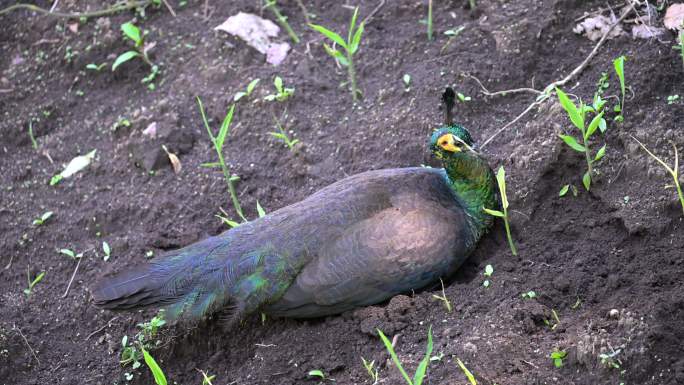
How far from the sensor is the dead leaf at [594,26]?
4766 millimetres

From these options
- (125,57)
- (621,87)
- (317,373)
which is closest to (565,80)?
(621,87)

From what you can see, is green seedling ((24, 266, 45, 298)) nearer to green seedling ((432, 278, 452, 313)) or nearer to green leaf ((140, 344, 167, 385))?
green leaf ((140, 344, 167, 385))

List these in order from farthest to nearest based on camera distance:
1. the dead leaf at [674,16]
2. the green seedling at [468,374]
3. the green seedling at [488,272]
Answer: the dead leaf at [674,16] → the green seedling at [488,272] → the green seedling at [468,374]

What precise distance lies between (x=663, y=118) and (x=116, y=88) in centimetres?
369

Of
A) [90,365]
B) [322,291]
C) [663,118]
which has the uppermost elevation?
[663,118]

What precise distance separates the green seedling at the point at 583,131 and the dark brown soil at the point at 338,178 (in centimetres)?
7

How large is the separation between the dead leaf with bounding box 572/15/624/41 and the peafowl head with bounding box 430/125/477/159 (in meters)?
1.22

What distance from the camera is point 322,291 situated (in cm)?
389

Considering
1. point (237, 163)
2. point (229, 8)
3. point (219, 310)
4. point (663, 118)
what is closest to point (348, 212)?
point (219, 310)

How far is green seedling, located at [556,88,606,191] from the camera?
3721 mm

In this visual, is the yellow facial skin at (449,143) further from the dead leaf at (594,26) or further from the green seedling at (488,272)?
the dead leaf at (594,26)

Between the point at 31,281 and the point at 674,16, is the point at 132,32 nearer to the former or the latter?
the point at 31,281

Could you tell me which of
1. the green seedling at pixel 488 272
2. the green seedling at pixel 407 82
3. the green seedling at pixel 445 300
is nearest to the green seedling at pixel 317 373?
the green seedling at pixel 445 300

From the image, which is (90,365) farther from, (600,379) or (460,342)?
(600,379)
